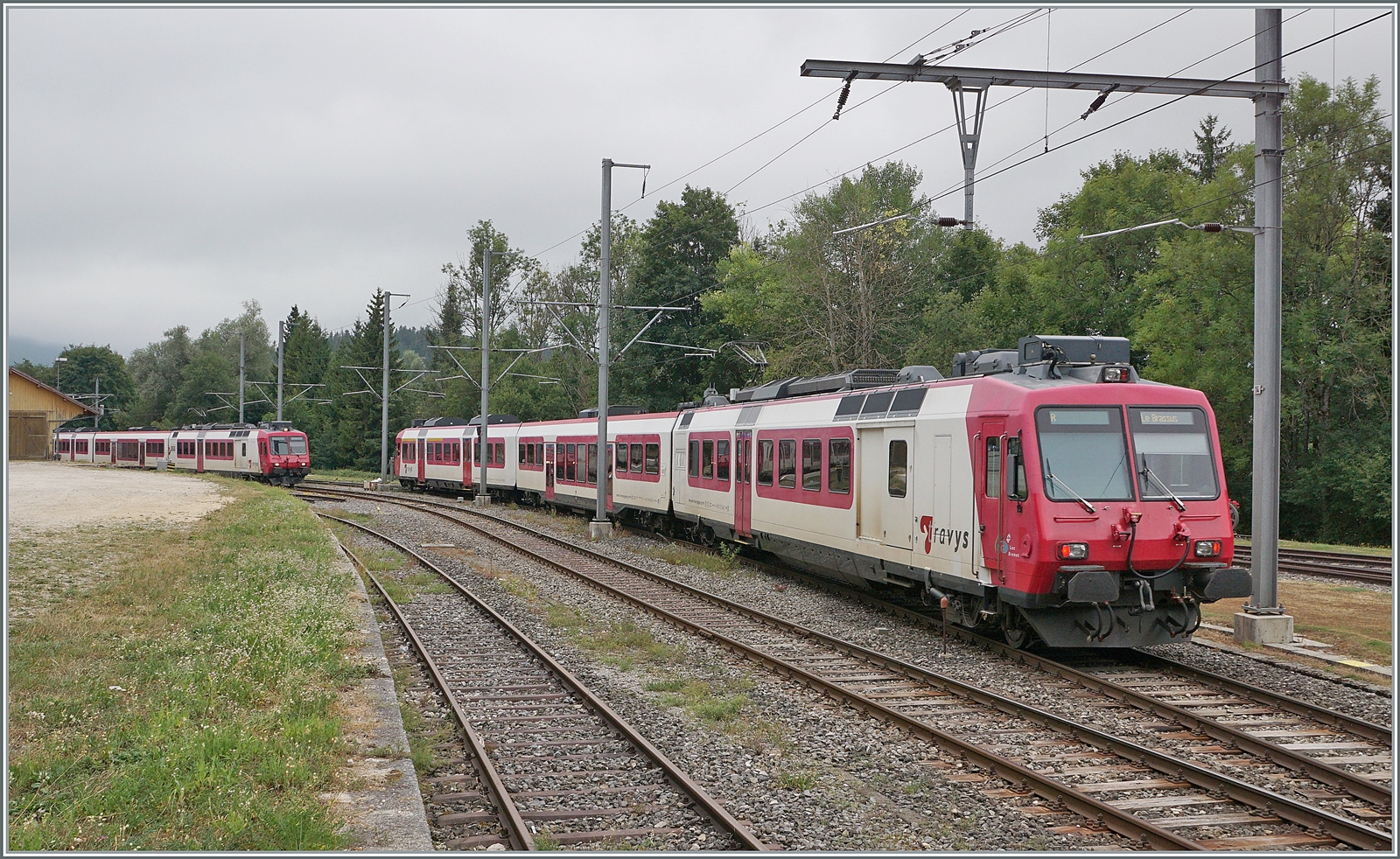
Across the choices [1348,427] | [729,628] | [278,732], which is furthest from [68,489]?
[1348,427]

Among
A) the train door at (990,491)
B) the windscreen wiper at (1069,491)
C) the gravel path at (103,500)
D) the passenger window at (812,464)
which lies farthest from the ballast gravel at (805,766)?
the gravel path at (103,500)

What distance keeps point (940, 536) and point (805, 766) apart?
5254 millimetres

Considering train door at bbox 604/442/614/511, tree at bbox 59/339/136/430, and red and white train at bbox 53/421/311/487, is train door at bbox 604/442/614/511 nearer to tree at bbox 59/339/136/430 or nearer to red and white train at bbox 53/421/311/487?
red and white train at bbox 53/421/311/487

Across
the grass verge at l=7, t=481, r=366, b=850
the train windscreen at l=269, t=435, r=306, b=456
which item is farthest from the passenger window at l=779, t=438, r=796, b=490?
the train windscreen at l=269, t=435, r=306, b=456

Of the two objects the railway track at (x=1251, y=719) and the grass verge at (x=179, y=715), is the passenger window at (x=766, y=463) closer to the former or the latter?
the railway track at (x=1251, y=719)

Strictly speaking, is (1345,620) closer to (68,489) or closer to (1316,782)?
(1316,782)

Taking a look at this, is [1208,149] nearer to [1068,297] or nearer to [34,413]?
[1068,297]

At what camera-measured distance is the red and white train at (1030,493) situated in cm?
1040

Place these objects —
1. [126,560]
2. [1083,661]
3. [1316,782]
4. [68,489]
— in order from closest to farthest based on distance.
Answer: [1316,782] → [1083,661] → [126,560] → [68,489]

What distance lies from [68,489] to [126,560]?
2393 cm

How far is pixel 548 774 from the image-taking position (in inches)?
298

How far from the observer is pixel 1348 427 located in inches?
1395

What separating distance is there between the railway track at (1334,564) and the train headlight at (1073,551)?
36.5 ft

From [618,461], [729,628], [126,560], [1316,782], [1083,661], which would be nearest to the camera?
[1316,782]
